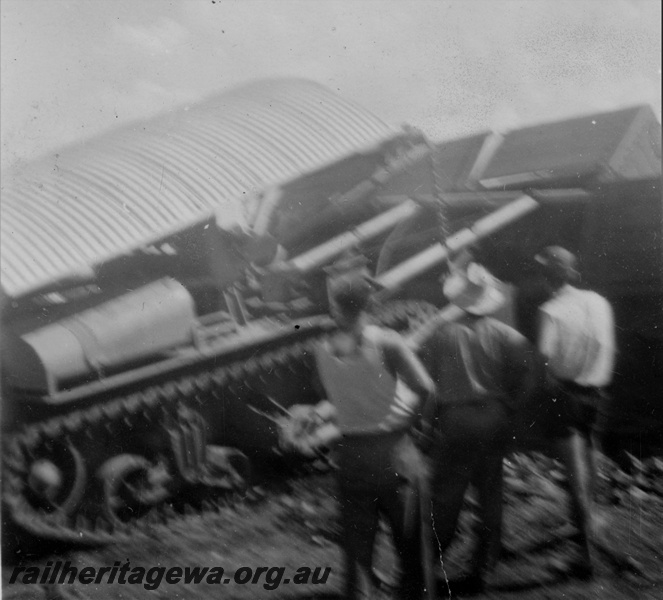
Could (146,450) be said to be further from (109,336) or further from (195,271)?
(195,271)

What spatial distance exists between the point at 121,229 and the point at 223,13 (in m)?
1.05

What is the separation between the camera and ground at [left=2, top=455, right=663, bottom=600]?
253 centimetres

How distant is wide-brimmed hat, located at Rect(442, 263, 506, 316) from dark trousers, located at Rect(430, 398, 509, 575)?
39 cm

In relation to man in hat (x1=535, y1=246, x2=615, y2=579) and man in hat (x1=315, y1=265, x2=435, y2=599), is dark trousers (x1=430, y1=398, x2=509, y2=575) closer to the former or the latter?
man in hat (x1=315, y1=265, x2=435, y2=599)

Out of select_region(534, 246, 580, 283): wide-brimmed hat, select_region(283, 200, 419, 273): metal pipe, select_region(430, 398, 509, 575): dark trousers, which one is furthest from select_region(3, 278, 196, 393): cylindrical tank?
select_region(534, 246, 580, 283): wide-brimmed hat

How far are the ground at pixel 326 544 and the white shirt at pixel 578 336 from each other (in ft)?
1.27

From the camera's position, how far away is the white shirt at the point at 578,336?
2543 millimetres

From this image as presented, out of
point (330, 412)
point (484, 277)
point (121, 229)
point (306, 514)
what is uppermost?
point (121, 229)

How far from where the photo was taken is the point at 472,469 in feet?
8.58

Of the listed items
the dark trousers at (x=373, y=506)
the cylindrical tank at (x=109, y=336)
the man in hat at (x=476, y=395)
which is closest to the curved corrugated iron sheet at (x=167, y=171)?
the cylindrical tank at (x=109, y=336)

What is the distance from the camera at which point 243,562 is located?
9.01 feet

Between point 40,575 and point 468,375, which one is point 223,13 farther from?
point 40,575

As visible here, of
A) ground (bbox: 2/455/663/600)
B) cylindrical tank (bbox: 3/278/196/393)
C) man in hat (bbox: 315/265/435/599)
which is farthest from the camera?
cylindrical tank (bbox: 3/278/196/393)

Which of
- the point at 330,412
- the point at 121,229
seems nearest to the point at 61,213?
the point at 121,229
